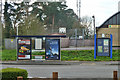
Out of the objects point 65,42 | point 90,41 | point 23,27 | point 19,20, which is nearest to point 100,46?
point 23,27

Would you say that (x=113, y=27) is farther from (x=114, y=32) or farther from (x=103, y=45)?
(x=103, y=45)

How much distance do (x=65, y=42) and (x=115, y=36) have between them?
8242 mm

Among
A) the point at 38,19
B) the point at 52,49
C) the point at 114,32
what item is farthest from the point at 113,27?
the point at 52,49

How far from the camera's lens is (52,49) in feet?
64.3

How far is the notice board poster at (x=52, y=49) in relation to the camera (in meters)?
19.4

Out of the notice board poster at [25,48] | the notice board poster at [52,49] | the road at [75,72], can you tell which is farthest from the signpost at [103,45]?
the road at [75,72]

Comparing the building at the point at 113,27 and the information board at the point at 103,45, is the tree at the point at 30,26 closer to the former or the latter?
the information board at the point at 103,45

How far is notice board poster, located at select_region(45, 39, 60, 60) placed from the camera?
63.8 ft

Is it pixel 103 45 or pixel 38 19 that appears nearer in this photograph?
pixel 103 45

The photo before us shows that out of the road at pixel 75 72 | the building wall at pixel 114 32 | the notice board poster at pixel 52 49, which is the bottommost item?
the road at pixel 75 72

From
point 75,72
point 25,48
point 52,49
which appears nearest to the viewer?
point 75,72

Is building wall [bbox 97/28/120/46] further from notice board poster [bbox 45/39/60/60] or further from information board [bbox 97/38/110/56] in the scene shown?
notice board poster [bbox 45/39/60/60]

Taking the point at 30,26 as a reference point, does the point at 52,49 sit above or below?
below

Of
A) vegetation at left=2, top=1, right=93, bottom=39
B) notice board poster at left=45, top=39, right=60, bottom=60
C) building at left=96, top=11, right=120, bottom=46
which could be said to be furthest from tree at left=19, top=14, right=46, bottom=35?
building at left=96, top=11, right=120, bottom=46
